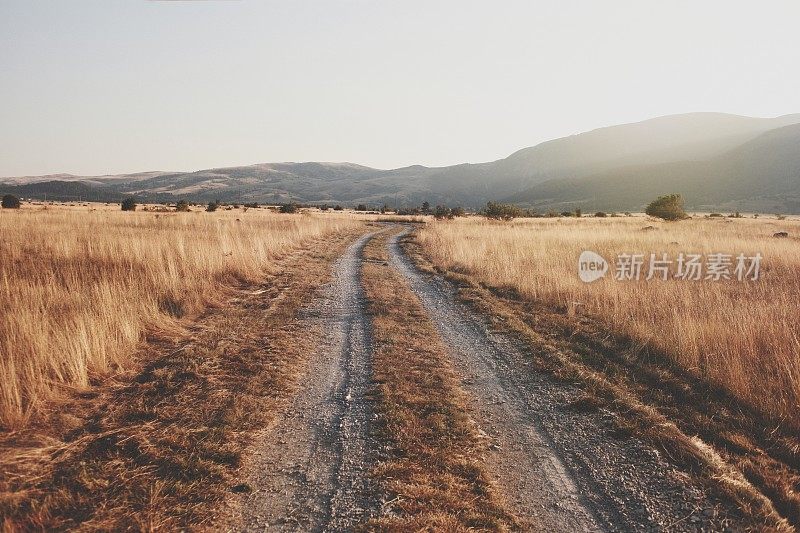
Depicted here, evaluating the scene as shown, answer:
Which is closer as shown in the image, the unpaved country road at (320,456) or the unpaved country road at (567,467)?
the unpaved country road at (320,456)

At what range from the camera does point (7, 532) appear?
291 cm

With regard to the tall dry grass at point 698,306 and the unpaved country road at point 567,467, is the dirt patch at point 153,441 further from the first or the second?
the tall dry grass at point 698,306

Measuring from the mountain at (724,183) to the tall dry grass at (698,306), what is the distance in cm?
14145

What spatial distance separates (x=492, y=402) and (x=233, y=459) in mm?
3263

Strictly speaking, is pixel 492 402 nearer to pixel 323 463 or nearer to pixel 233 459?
pixel 323 463

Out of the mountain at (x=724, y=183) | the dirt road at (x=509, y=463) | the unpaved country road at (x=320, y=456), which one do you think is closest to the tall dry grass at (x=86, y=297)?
the unpaved country road at (x=320, y=456)

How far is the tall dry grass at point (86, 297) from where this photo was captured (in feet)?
16.6

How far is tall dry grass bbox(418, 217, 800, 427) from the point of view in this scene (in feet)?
19.9

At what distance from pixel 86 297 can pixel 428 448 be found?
683cm

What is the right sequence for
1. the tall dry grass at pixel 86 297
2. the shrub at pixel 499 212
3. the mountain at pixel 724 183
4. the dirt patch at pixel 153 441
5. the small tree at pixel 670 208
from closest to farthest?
the dirt patch at pixel 153 441
the tall dry grass at pixel 86 297
the small tree at pixel 670 208
the shrub at pixel 499 212
the mountain at pixel 724 183

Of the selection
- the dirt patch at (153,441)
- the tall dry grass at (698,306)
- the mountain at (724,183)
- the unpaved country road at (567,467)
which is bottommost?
the unpaved country road at (567,467)

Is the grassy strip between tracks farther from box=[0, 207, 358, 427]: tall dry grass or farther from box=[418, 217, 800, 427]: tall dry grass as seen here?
box=[418, 217, 800, 427]: tall dry grass

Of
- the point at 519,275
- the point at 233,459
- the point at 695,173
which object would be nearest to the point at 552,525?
the point at 233,459

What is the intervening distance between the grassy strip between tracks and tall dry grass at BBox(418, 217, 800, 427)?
4002mm
